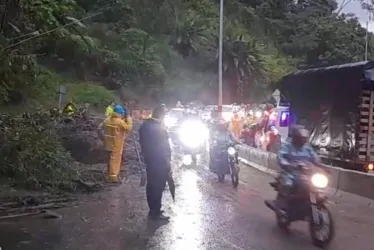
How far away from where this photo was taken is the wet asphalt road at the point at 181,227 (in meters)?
7.91

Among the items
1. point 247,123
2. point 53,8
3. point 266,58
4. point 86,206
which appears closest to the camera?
point 86,206

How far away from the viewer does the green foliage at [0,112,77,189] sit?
12180mm

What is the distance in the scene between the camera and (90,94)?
41.2m

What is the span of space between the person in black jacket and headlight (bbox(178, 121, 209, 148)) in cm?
894

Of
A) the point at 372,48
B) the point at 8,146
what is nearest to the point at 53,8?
the point at 8,146

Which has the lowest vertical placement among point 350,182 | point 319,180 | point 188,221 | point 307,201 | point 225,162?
point 188,221

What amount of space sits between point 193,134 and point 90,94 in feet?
71.7

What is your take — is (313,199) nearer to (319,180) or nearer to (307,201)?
(307,201)

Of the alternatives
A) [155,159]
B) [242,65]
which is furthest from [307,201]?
[242,65]

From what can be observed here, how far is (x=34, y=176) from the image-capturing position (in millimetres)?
12203

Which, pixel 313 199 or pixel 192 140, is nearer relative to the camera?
pixel 313 199

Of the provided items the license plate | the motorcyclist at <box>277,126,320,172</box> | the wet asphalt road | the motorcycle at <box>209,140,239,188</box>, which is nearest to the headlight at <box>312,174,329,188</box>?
the license plate

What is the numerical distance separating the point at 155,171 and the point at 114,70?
37871 mm

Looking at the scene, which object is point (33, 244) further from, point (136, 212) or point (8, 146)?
point (8, 146)
